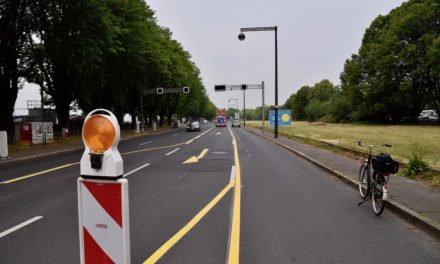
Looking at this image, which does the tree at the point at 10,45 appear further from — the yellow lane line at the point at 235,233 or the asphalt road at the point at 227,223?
the yellow lane line at the point at 235,233

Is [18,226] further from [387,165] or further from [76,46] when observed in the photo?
[76,46]

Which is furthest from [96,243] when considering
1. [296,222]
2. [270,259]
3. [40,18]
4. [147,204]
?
[40,18]

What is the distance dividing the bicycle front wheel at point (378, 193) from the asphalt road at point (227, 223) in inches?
6.1

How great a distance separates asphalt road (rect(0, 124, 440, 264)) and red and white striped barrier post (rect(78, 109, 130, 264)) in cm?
164

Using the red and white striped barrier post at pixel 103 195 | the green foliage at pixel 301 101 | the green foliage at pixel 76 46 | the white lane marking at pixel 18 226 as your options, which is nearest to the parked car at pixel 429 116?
the green foliage at pixel 76 46

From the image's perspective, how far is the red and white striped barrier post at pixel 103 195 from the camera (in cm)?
266

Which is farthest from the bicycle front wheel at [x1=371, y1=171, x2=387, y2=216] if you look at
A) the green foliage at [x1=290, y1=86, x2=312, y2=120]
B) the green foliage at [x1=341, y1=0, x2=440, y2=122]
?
the green foliage at [x1=290, y1=86, x2=312, y2=120]

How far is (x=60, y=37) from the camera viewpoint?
72.2 feet

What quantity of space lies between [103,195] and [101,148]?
0.36 meters

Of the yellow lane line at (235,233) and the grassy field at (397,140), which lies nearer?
the yellow lane line at (235,233)

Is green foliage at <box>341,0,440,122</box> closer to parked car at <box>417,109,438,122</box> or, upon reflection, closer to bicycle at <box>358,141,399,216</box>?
parked car at <box>417,109,438,122</box>

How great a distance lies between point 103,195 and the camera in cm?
272

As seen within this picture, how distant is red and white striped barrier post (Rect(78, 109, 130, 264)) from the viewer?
2664 mm

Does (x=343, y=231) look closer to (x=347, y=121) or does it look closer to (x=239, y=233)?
(x=239, y=233)
